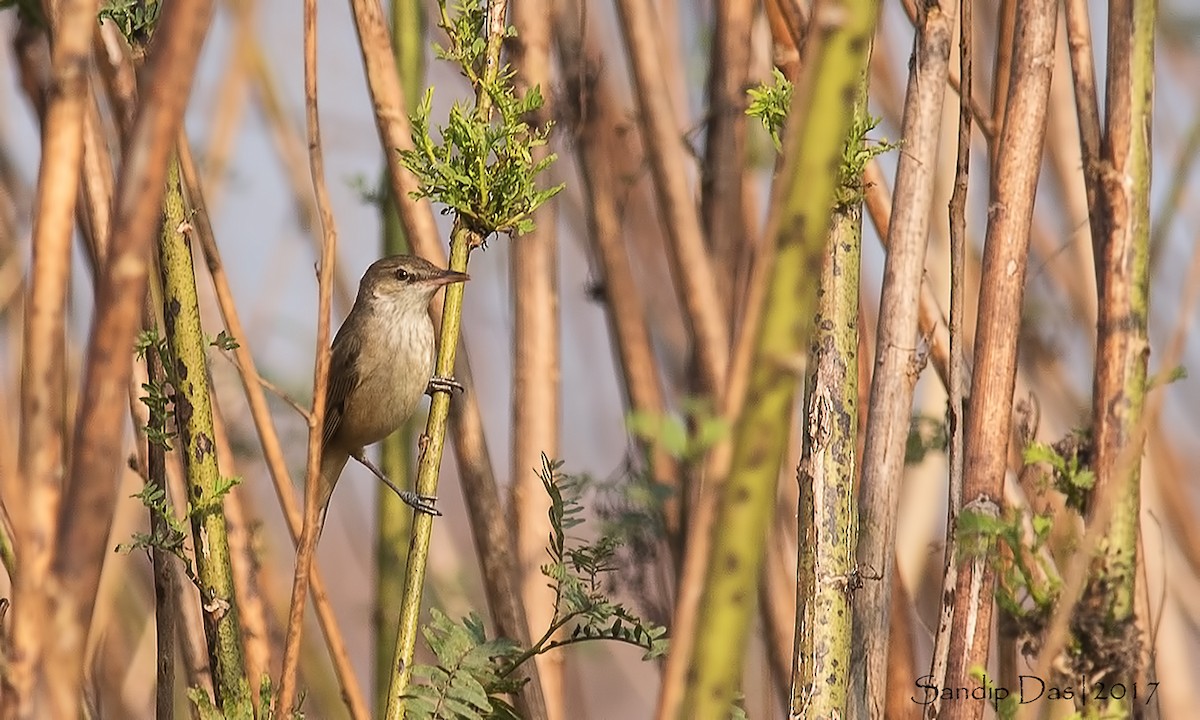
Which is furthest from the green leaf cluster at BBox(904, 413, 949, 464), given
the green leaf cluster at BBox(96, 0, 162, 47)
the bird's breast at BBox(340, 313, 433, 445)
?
the green leaf cluster at BBox(96, 0, 162, 47)

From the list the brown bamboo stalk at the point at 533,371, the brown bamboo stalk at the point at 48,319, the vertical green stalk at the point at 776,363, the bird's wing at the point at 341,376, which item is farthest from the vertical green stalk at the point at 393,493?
the vertical green stalk at the point at 776,363

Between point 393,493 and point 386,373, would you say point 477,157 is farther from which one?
point 386,373

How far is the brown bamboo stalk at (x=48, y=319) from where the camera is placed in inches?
30.5

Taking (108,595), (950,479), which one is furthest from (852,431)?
(108,595)

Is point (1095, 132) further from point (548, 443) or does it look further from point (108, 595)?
point (108, 595)

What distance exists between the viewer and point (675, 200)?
2.15m

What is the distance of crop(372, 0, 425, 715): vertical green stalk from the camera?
2018 mm

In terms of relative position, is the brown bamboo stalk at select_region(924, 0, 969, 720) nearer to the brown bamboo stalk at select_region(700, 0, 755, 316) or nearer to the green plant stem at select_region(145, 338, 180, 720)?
the green plant stem at select_region(145, 338, 180, 720)

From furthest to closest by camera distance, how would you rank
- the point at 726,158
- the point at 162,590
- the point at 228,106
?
the point at 726,158 < the point at 228,106 < the point at 162,590

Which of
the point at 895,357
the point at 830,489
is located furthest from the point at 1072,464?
the point at 830,489

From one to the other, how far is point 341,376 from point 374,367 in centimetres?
13

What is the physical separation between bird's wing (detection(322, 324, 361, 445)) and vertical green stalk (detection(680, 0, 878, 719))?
2204 millimetres

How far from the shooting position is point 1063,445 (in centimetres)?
165

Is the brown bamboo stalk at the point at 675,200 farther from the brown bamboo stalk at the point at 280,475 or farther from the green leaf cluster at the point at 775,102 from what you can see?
the brown bamboo stalk at the point at 280,475
